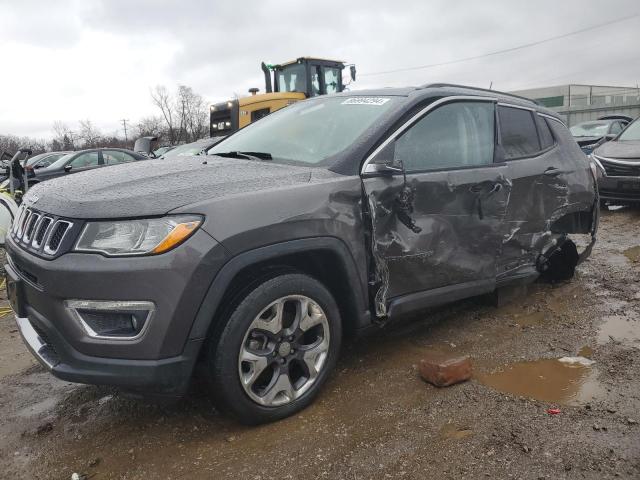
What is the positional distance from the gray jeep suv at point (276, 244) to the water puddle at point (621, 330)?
733 millimetres

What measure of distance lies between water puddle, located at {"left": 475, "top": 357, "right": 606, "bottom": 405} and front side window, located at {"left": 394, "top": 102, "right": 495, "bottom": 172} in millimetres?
1344

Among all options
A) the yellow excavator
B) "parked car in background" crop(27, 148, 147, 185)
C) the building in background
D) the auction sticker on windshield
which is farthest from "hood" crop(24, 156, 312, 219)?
the building in background

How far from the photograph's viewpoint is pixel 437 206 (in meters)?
3.16

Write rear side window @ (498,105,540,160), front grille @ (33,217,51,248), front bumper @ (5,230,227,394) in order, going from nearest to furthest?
front bumper @ (5,230,227,394)
front grille @ (33,217,51,248)
rear side window @ (498,105,540,160)

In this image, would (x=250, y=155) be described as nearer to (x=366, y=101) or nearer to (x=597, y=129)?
(x=366, y=101)

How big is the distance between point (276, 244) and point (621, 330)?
287cm

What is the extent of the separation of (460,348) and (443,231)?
925 mm

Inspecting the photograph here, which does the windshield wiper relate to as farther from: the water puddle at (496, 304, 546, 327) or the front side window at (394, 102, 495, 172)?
the water puddle at (496, 304, 546, 327)

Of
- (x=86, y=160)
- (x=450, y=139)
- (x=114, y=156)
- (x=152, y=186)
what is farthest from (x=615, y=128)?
(x=152, y=186)

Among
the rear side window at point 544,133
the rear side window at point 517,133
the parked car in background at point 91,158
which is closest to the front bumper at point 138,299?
the rear side window at point 517,133

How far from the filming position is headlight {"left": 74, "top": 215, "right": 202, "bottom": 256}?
2230 mm

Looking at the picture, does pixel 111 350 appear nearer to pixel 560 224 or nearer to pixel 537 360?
pixel 537 360

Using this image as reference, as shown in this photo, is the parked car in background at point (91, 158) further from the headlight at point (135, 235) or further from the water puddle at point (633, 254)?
the headlight at point (135, 235)

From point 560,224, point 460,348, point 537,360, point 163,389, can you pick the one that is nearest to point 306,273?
point 163,389
